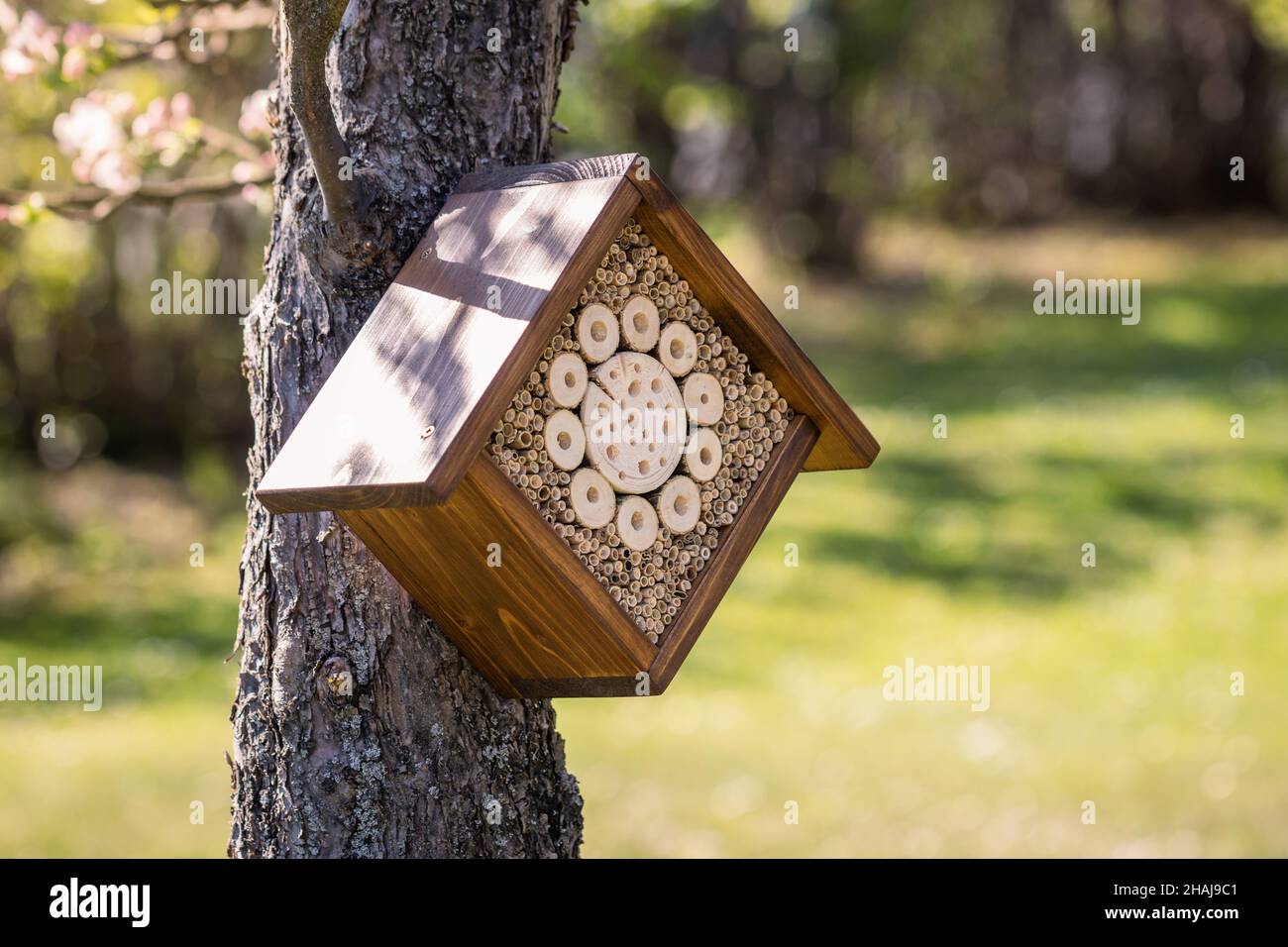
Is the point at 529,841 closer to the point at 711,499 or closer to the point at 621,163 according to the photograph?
the point at 711,499

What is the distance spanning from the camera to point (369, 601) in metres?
2.55

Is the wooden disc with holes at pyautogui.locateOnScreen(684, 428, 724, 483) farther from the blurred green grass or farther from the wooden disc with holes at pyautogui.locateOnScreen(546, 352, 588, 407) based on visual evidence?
the blurred green grass

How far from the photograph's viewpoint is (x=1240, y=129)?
1744 centimetres

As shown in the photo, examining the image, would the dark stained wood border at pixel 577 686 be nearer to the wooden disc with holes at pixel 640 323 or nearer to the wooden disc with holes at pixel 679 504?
the wooden disc with holes at pixel 679 504

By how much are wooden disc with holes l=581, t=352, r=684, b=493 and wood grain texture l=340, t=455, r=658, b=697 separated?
0.68 feet

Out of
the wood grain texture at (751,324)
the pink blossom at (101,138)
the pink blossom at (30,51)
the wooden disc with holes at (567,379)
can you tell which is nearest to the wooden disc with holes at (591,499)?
the wooden disc with holes at (567,379)

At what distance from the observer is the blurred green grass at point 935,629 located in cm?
620

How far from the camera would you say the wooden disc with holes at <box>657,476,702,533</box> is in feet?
7.98

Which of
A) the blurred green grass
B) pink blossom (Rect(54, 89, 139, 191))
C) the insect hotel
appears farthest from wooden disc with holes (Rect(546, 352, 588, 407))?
the blurred green grass

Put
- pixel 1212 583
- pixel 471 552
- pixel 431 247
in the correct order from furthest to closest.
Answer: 1. pixel 1212 583
2. pixel 431 247
3. pixel 471 552

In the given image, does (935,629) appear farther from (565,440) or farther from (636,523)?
(565,440)

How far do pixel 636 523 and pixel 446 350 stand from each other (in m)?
0.44

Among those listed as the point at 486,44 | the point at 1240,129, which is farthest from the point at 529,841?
the point at 1240,129
